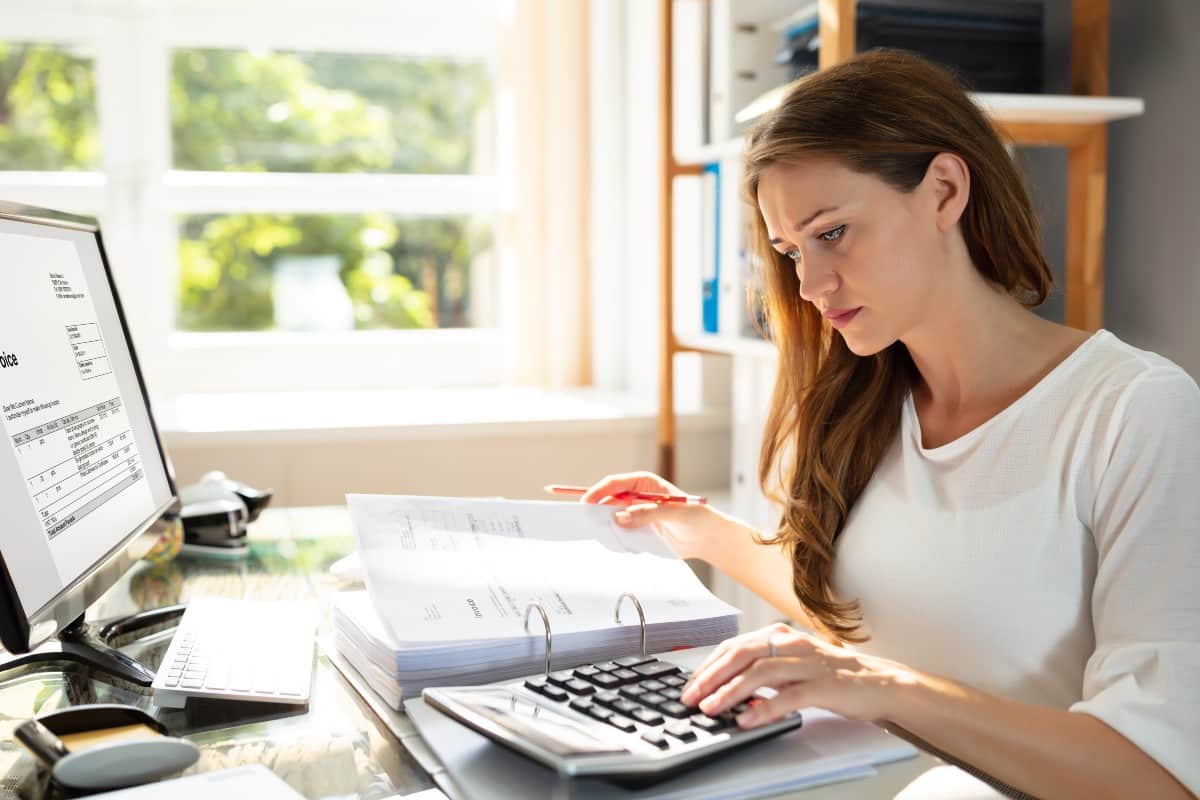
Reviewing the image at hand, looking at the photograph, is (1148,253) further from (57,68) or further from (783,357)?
(57,68)

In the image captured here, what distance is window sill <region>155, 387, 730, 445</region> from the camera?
2.04 metres

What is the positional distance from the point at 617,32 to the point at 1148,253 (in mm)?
1297

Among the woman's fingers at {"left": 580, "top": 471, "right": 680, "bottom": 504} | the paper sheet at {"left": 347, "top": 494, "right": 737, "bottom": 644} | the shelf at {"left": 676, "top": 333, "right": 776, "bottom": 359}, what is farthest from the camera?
the shelf at {"left": 676, "top": 333, "right": 776, "bottom": 359}

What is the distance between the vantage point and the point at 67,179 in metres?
2.31

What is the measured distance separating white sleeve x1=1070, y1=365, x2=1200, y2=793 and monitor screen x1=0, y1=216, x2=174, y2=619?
30.1 inches

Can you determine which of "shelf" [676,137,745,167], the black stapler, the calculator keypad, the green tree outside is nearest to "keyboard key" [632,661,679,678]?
the calculator keypad

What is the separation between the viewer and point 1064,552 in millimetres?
945

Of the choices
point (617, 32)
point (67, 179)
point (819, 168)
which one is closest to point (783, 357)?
point (819, 168)

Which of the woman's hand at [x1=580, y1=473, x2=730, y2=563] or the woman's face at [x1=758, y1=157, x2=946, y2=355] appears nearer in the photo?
the woman's face at [x1=758, y1=157, x2=946, y2=355]

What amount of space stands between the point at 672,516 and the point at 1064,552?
0.45 m

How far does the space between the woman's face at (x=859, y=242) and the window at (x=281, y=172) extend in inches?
55.9

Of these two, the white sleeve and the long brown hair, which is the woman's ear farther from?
the white sleeve

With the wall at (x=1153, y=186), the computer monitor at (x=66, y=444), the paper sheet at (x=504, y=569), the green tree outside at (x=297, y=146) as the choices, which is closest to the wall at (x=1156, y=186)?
the wall at (x=1153, y=186)

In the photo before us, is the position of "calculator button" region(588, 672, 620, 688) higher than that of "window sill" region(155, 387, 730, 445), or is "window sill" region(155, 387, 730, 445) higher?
"window sill" region(155, 387, 730, 445)
